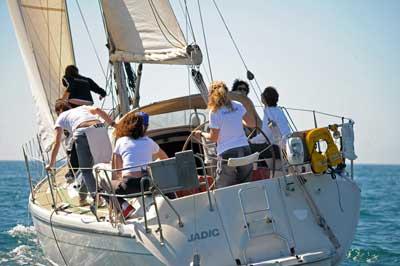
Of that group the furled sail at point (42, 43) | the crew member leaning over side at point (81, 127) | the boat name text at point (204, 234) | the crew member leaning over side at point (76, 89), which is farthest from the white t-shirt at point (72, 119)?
the furled sail at point (42, 43)

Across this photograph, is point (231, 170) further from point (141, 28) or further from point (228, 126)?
point (141, 28)

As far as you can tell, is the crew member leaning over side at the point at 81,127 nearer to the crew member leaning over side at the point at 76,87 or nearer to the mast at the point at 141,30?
the crew member leaning over side at the point at 76,87

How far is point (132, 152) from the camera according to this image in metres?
7.95

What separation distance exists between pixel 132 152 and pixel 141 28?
11.1 ft

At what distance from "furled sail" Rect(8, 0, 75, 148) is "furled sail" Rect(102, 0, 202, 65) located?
314 centimetres

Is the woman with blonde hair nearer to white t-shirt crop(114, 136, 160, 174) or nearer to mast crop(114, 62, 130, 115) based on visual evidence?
white t-shirt crop(114, 136, 160, 174)

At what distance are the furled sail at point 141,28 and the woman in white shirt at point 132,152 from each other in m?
2.75

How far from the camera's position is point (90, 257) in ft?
28.5

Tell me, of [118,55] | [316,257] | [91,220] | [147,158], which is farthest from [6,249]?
[316,257]

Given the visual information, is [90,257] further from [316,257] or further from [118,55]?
[118,55]

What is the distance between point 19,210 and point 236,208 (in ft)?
51.3

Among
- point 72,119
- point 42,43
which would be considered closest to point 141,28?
point 72,119

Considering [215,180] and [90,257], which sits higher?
[215,180]

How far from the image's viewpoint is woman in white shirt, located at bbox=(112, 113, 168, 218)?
7941 millimetres
